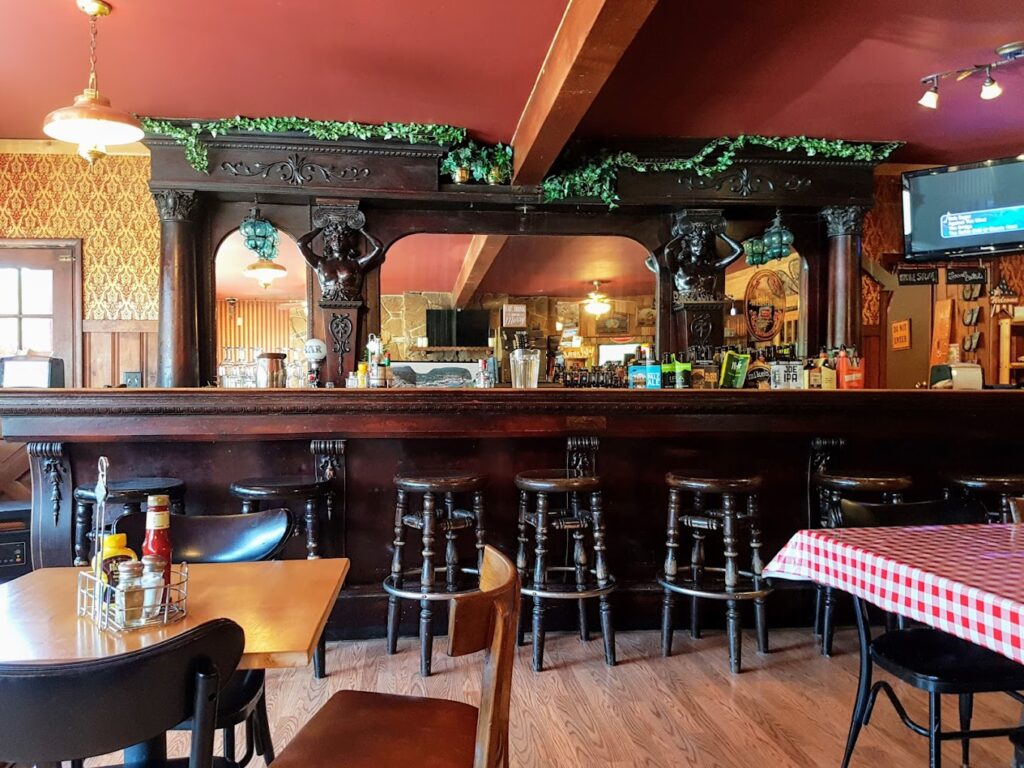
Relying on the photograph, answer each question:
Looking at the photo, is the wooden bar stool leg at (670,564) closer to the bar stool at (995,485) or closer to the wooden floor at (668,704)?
the wooden floor at (668,704)

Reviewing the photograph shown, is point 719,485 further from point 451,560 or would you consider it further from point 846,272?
point 846,272

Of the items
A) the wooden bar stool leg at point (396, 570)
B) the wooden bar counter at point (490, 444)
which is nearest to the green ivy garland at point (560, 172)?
the wooden bar counter at point (490, 444)

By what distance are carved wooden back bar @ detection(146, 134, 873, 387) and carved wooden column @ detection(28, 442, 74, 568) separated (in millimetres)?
1343

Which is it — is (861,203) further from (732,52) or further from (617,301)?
(617,301)

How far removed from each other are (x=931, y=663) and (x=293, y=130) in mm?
4024

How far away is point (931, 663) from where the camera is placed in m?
1.75

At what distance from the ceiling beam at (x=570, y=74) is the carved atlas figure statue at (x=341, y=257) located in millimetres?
1053

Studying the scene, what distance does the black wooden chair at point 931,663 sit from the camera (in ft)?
5.50

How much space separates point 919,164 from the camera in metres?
5.10

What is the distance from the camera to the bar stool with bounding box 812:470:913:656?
117 inches

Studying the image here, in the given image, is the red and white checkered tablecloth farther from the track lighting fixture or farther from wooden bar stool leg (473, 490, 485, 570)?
the track lighting fixture

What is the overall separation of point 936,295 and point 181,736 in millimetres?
6613

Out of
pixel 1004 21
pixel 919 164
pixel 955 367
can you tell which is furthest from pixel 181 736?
pixel 919 164

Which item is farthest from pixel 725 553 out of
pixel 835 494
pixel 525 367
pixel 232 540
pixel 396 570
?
pixel 232 540
